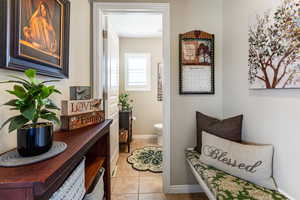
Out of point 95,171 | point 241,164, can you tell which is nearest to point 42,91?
point 95,171

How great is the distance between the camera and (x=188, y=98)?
1.87 metres

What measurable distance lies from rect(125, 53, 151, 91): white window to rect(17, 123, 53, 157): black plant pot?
3243 millimetres

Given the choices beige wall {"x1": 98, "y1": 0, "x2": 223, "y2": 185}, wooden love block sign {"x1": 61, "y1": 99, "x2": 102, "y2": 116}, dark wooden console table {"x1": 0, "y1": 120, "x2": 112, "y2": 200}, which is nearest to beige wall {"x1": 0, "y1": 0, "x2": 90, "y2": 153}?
wooden love block sign {"x1": 61, "y1": 99, "x2": 102, "y2": 116}

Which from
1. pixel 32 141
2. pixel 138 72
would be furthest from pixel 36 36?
pixel 138 72

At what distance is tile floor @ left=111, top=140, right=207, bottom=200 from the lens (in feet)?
5.94

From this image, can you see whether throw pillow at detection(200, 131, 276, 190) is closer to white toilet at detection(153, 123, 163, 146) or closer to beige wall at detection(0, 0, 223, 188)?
beige wall at detection(0, 0, 223, 188)

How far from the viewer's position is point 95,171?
1.13m

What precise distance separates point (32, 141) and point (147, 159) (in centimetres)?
234

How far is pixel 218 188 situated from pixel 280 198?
1.23 feet

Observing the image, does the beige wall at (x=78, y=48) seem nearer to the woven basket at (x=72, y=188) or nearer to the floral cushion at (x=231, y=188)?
the woven basket at (x=72, y=188)

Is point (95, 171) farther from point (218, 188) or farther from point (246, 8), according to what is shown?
point (246, 8)

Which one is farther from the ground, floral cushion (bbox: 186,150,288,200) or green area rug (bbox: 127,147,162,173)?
floral cushion (bbox: 186,150,288,200)

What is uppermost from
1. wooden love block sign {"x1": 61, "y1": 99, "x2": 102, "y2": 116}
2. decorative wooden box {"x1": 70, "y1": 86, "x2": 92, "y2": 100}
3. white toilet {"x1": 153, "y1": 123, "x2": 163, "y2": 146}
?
decorative wooden box {"x1": 70, "y1": 86, "x2": 92, "y2": 100}

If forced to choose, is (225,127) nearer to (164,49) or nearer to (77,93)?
(164,49)
